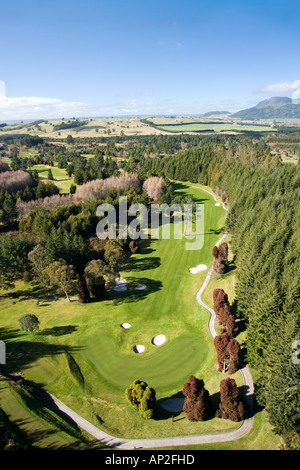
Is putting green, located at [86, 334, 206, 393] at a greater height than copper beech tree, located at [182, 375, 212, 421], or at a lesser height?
lesser

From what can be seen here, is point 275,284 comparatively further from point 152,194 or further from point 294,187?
point 152,194

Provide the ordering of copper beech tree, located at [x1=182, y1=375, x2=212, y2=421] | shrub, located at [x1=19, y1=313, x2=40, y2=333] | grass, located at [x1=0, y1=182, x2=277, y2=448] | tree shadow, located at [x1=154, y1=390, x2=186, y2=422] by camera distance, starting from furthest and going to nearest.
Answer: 1. shrub, located at [x1=19, y1=313, x2=40, y2=333]
2. grass, located at [x1=0, y1=182, x2=277, y2=448]
3. tree shadow, located at [x1=154, y1=390, x2=186, y2=422]
4. copper beech tree, located at [x1=182, y1=375, x2=212, y2=421]

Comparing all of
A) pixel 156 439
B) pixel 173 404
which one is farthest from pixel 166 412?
pixel 156 439

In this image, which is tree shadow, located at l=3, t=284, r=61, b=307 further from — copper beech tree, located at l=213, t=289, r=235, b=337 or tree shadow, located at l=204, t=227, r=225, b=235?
tree shadow, located at l=204, t=227, r=225, b=235

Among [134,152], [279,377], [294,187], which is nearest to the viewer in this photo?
[279,377]

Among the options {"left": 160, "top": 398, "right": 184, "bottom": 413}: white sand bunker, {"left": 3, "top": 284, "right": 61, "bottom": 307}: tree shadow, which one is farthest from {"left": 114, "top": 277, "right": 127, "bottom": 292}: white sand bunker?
{"left": 160, "top": 398, "right": 184, "bottom": 413}: white sand bunker

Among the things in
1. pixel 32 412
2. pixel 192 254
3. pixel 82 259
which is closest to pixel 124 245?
pixel 82 259

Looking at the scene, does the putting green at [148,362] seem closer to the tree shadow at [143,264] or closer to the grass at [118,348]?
the grass at [118,348]
